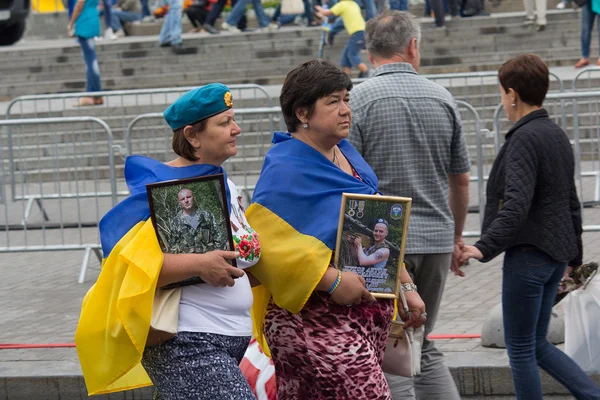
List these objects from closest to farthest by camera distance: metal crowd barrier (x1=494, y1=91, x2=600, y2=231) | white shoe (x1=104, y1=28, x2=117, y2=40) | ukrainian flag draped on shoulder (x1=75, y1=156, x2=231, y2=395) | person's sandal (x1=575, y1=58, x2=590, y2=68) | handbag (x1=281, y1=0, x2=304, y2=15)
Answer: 1. ukrainian flag draped on shoulder (x1=75, y1=156, x2=231, y2=395)
2. metal crowd barrier (x1=494, y1=91, x2=600, y2=231)
3. person's sandal (x1=575, y1=58, x2=590, y2=68)
4. white shoe (x1=104, y1=28, x2=117, y2=40)
5. handbag (x1=281, y1=0, x2=304, y2=15)

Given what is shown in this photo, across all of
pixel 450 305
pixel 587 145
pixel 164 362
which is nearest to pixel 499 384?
pixel 450 305

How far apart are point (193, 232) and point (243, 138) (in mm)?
5880

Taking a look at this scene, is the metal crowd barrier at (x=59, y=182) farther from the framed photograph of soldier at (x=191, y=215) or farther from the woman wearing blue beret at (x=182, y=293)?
the framed photograph of soldier at (x=191, y=215)

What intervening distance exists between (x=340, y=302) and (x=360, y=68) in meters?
12.6

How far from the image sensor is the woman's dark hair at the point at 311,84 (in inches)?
160

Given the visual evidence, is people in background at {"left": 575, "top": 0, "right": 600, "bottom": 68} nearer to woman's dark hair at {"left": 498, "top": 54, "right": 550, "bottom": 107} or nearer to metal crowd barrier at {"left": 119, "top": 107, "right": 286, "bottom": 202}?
metal crowd barrier at {"left": 119, "top": 107, "right": 286, "bottom": 202}

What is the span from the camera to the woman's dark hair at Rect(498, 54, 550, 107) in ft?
16.4

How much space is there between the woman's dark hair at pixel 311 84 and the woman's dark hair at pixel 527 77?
3.80ft

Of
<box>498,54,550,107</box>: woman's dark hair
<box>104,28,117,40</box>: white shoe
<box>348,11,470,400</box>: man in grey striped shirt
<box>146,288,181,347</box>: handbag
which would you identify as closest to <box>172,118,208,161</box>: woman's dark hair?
<box>146,288,181,347</box>: handbag

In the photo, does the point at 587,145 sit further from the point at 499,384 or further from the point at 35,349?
the point at 35,349

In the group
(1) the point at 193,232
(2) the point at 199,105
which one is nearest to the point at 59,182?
(2) the point at 199,105

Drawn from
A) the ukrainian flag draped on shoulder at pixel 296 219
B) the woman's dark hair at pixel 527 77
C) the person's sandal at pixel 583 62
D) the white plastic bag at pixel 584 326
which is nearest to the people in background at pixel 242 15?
the person's sandal at pixel 583 62

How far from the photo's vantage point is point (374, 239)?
3.98 metres

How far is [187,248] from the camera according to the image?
3734 mm
